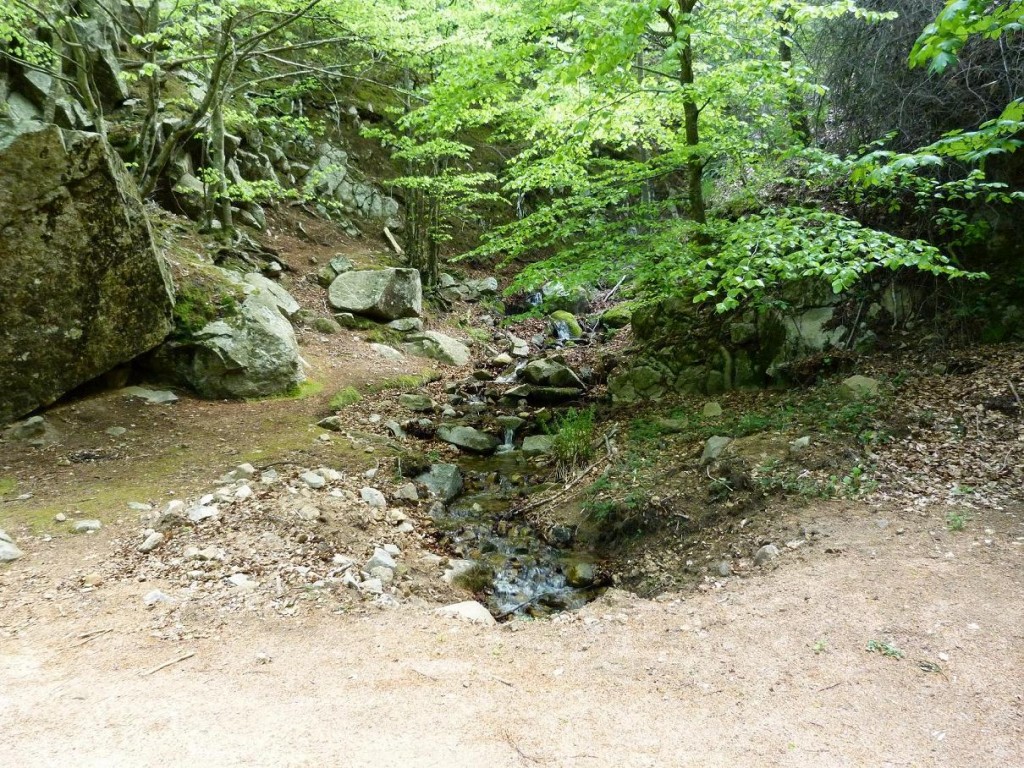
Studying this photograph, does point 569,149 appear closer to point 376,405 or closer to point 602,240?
point 602,240

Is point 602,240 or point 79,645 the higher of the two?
point 602,240

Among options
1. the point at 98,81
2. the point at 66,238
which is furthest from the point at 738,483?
the point at 98,81

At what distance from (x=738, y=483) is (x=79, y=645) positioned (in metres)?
5.92

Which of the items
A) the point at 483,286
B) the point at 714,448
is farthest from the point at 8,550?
the point at 483,286

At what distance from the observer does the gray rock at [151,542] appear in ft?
16.3

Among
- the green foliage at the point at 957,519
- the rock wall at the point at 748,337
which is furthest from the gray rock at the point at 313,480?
the green foliage at the point at 957,519

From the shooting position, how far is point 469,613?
187 inches

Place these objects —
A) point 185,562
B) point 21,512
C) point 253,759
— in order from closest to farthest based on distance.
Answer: point 253,759
point 185,562
point 21,512

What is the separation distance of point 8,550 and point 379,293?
399 inches

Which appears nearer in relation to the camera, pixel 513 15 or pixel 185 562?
pixel 185 562

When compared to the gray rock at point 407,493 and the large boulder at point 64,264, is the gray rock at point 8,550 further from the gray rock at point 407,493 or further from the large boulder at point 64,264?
the gray rock at point 407,493

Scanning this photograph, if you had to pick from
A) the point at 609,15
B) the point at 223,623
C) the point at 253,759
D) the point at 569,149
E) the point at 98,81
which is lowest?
the point at 223,623

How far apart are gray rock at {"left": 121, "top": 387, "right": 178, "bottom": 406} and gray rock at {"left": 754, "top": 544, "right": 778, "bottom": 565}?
7.95m

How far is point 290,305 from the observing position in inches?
480
